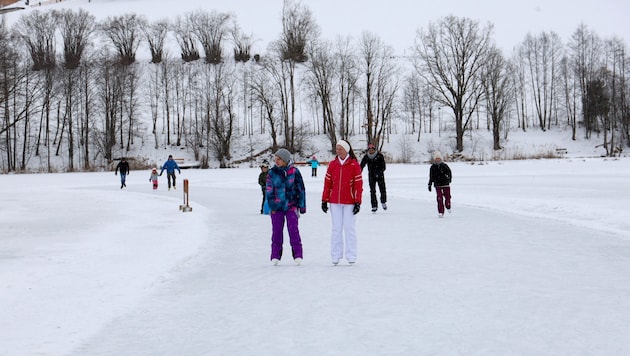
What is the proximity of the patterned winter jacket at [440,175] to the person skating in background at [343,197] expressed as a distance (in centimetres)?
680

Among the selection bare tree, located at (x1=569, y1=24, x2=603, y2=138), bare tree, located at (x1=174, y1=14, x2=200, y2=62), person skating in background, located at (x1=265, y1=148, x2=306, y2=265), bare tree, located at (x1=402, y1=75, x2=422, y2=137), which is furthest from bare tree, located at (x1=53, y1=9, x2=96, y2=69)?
person skating in background, located at (x1=265, y1=148, x2=306, y2=265)

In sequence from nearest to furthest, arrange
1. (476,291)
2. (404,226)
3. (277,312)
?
1. (277,312)
2. (476,291)
3. (404,226)

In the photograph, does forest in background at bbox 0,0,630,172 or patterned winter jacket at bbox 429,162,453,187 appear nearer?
patterned winter jacket at bbox 429,162,453,187

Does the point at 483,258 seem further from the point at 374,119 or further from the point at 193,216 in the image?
the point at 374,119

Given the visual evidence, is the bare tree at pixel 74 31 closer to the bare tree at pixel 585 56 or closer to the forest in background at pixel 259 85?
the forest in background at pixel 259 85

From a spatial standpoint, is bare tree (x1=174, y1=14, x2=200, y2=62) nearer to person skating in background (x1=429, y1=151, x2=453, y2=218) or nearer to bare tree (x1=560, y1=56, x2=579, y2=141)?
bare tree (x1=560, y1=56, x2=579, y2=141)

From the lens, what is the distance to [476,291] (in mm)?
6398

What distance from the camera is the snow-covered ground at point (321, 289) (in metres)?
4.66

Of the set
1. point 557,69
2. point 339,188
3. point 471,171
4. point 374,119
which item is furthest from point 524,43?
point 339,188

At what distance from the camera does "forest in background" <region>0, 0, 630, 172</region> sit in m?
58.1

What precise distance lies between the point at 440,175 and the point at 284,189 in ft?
25.4

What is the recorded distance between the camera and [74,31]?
71812 mm

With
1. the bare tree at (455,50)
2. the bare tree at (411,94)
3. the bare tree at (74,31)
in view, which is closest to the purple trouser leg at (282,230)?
the bare tree at (455,50)

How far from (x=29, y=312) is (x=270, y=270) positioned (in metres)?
3.19
